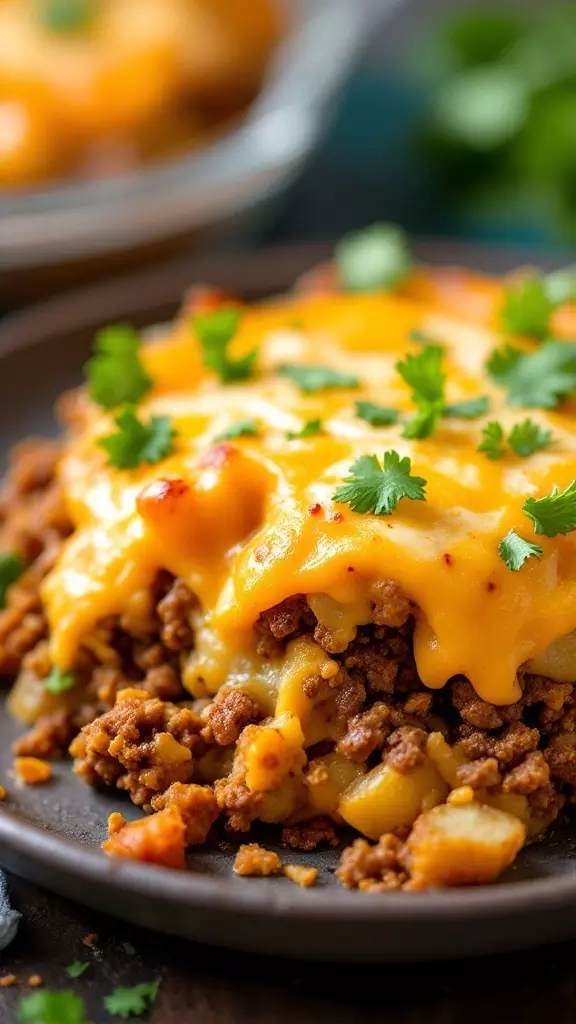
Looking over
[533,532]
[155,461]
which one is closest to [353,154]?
[155,461]

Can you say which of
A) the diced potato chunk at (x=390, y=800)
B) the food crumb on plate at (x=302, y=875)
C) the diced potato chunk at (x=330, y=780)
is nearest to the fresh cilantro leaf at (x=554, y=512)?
the diced potato chunk at (x=390, y=800)

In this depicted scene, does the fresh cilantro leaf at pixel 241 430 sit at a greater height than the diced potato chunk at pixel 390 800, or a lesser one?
greater

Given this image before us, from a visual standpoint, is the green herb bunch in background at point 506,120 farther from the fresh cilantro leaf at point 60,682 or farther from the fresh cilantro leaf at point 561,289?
the fresh cilantro leaf at point 60,682

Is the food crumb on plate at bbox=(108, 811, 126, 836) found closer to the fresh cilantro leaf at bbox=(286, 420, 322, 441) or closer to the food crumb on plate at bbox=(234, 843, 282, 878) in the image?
the food crumb on plate at bbox=(234, 843, 282, 878)

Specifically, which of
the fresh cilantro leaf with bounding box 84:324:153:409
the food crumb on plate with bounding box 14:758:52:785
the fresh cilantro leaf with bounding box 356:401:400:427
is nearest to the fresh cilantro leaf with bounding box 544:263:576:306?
the fresh cilantro leaf with bounding box 356:401:400:427

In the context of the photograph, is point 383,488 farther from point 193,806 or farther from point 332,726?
point 193,806

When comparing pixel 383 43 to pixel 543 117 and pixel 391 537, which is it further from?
pixel 391 537

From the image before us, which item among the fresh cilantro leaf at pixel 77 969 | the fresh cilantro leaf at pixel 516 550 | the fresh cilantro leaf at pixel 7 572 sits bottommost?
the fresh cilantro leaf at pixel 77 969
